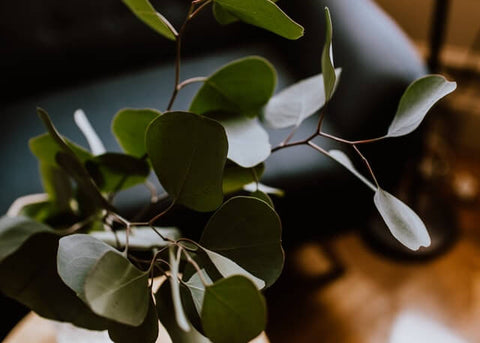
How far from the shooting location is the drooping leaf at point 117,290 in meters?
0.41

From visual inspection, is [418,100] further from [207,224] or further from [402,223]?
[207,224]

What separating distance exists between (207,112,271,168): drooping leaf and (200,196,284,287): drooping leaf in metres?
0.04

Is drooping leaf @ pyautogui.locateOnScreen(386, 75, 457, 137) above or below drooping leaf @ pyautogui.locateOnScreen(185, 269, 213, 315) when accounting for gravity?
above

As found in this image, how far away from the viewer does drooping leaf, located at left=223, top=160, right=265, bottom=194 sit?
57cm

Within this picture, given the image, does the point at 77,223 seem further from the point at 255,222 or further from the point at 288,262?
the point at 288,262

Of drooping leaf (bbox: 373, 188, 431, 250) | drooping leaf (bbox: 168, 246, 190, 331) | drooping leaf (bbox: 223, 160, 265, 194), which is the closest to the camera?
drooping leaf (bbox: 168, 246, 190, 331)

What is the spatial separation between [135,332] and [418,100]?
0.33 m

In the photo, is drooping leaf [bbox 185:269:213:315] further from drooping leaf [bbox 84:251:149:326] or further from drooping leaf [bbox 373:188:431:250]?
drooping leaf [bbox 373:188:431:250]

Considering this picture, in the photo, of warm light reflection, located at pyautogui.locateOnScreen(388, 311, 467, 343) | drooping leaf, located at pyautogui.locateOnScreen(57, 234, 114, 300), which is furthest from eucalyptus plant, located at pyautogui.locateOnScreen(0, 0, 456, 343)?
warm light reflection, located at pyautogui.locateOnScreen(388, 311, 467, 343)

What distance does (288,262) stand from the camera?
1542 millimetres

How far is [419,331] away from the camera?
1393mm

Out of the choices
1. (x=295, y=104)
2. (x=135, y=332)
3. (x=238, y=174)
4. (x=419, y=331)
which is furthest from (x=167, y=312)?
(x=419, y=331)

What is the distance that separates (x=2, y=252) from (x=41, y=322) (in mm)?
352

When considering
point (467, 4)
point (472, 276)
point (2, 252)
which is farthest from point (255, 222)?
point (467, 4)
